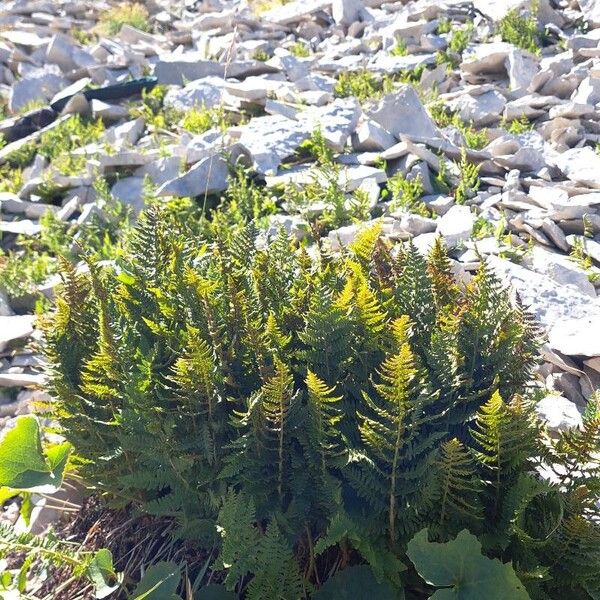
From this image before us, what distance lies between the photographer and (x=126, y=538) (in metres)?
2.54

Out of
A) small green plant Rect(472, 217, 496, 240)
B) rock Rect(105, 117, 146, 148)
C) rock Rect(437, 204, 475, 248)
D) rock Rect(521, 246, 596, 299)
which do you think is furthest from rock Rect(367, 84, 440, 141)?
rock Rect(105, 117, 146, 148)

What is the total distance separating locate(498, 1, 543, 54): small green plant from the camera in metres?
Result: 6.61

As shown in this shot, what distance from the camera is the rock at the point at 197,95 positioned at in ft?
21.9

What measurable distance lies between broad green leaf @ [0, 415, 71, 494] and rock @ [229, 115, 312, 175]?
307 centimetres

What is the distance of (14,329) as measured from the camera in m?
4.18

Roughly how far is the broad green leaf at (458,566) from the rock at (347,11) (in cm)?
732

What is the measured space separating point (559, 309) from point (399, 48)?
436cm

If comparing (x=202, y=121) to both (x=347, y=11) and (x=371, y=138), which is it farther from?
(x=347, y=11)

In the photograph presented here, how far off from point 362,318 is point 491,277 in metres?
0.45

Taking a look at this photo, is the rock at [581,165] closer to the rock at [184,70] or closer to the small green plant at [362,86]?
the small green plant at [362,86]

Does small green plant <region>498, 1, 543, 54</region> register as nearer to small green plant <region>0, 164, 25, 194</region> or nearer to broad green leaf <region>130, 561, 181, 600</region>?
small green plant <region>0, 164, 25, 194</region>

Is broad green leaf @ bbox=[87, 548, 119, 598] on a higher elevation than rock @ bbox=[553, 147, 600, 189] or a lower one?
higher

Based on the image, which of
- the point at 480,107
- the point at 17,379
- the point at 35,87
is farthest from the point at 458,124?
the point at 35,87

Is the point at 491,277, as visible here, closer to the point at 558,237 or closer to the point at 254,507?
the point at 254,507
